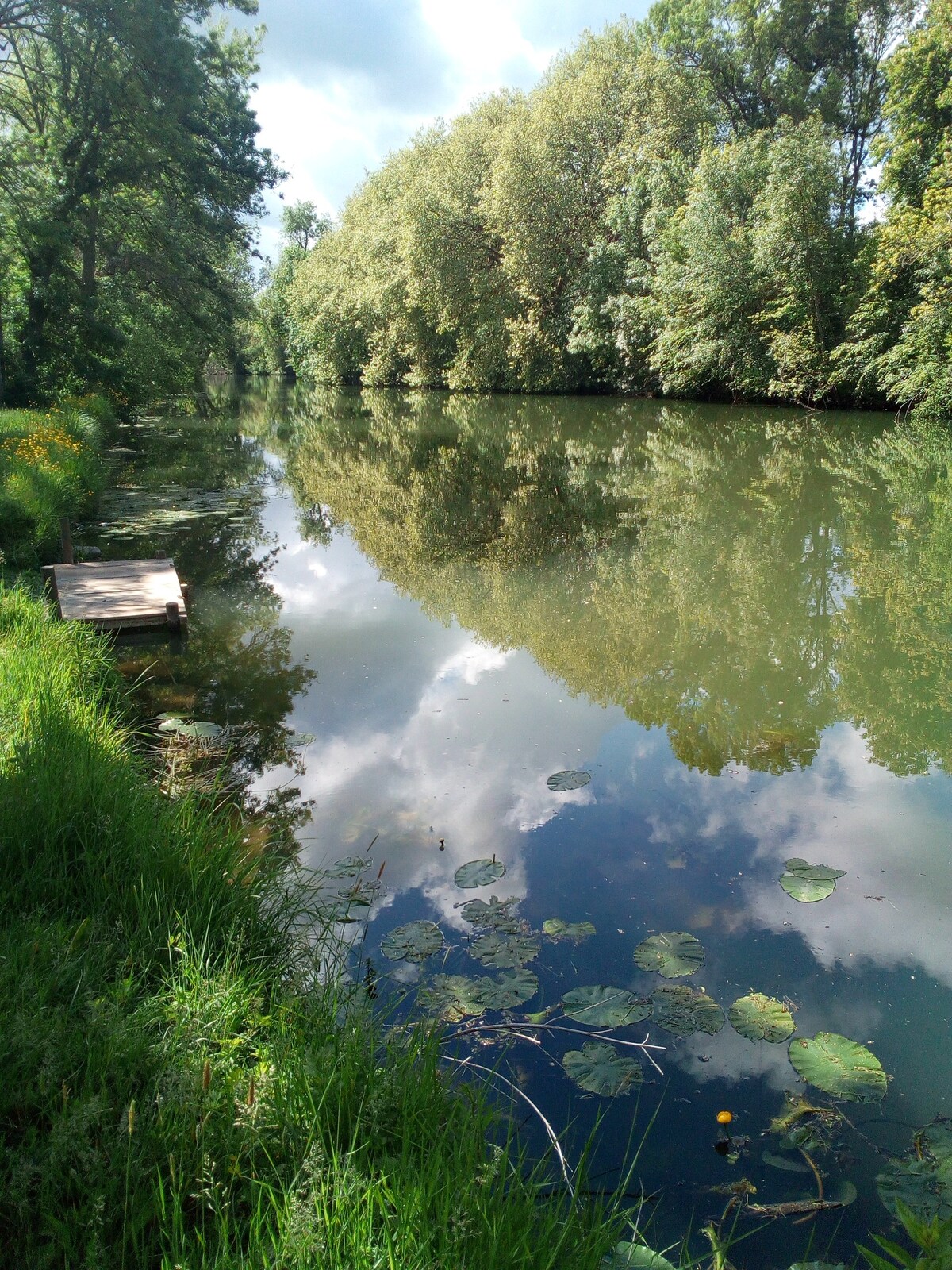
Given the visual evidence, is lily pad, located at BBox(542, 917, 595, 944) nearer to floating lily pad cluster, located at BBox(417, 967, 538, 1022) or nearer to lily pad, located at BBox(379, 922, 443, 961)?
floating lily pad cluster, located at BBox(417, 967, 538, 1022)

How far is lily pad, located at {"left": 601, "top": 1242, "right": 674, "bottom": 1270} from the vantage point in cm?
187

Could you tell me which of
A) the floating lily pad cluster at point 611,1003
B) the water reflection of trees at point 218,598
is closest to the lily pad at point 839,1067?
the floating lily pad cluster at point 611,1003

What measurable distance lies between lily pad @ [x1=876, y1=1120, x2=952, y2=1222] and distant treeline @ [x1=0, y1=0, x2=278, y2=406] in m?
18.8

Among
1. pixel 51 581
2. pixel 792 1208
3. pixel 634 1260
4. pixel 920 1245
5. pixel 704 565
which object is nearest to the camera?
pixel 920 1245

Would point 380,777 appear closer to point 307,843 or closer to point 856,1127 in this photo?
point 307,843

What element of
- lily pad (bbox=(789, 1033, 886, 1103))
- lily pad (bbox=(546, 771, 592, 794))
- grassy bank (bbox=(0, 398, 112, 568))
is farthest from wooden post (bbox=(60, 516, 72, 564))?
lily pad (bbox=(789, 1033, 886, 1103))

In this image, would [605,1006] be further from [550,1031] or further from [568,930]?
[568,930]

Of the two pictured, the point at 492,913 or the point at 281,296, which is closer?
the point at 492,913

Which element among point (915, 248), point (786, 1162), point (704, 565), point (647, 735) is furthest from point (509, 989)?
point (915, 248)

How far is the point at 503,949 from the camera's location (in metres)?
3.33

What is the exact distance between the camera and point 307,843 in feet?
13.6

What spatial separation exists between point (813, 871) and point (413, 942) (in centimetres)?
180

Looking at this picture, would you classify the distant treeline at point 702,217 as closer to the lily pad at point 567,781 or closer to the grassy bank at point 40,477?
the grassy bank at point 40,477

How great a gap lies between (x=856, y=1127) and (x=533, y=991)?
3.51 ft
